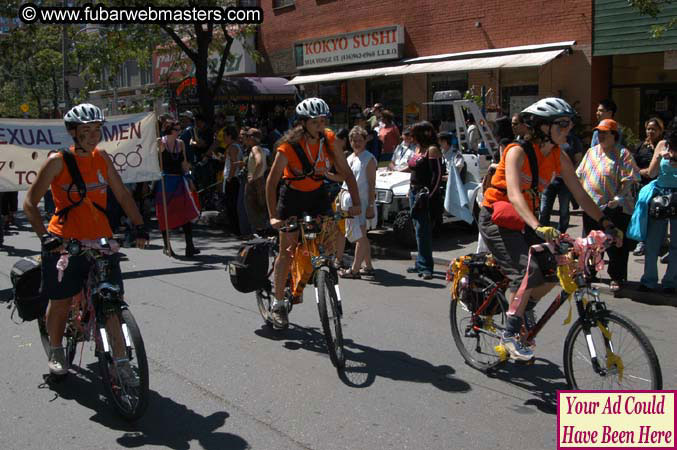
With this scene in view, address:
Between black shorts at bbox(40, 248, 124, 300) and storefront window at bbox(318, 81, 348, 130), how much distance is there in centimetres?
1777

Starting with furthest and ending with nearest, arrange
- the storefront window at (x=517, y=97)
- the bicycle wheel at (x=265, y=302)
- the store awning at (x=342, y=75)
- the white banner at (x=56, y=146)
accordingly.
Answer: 1. the store awning at (x=342, y=75)
2. the storefront window at (x=517, y=97)
3. the white banner at (x=56, y=146)
4. the bicycle wheel at (x=265, y=302)

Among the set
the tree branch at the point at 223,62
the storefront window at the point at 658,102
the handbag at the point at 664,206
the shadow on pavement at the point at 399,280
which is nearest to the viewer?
the handbag at the point at 664,206

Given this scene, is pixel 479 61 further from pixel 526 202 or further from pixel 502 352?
pixel 502 352

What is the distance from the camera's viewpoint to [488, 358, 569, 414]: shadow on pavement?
4.69 metres

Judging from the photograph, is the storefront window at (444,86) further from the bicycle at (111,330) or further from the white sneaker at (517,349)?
the bicycle at (111,330)

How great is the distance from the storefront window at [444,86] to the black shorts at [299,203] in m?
12.3

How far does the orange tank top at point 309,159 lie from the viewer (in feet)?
19.3

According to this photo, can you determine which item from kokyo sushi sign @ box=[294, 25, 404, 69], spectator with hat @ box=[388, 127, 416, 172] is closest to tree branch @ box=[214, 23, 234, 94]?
kokyo sushi sign @ box=[294, 25, 404, 69]

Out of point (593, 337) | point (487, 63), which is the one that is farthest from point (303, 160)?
point (487, 63)

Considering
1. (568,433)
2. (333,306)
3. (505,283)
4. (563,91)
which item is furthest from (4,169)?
(563,91)

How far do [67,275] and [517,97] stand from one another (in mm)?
13783

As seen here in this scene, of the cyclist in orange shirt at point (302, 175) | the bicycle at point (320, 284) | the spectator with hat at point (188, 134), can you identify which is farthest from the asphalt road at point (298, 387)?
the spectator with hat at point (188, 134)

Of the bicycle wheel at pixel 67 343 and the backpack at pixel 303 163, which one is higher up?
the backpack at pixel 303 163

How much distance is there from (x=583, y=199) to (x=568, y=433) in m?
1.56
